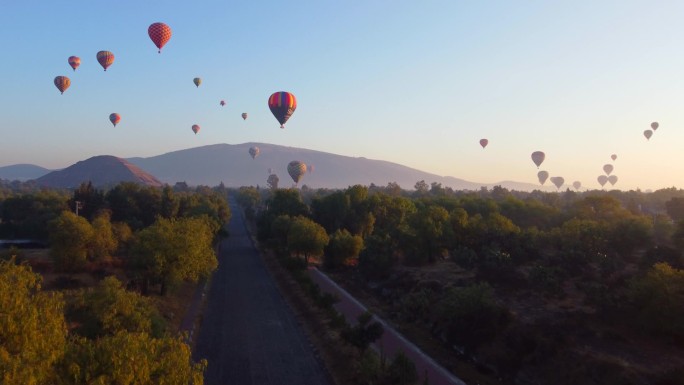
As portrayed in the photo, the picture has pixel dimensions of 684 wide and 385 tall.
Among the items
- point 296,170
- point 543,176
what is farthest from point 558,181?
point 296,170

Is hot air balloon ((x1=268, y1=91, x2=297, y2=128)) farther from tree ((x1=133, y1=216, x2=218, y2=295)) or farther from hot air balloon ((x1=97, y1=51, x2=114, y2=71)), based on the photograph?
tree ((x1=133, y1=216, x2=218, y2=295))

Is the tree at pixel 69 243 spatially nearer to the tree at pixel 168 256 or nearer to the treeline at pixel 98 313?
the treeline at pixel 98 313

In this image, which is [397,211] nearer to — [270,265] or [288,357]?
[270,265]

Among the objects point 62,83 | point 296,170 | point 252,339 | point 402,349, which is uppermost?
point 62,83

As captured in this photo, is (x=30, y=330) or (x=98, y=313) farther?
(x=98, y=313)

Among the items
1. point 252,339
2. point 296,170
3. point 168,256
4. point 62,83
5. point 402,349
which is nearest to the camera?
point 402,349

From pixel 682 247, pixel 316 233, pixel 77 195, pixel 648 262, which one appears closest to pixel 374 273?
pixel 316 233

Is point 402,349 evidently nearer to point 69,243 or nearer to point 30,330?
point 30,330

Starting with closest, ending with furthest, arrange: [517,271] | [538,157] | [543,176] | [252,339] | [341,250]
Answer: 1. [252,339]
2. [517,271]
3. [341,250]
4. [538,157]
5. [543,176]
